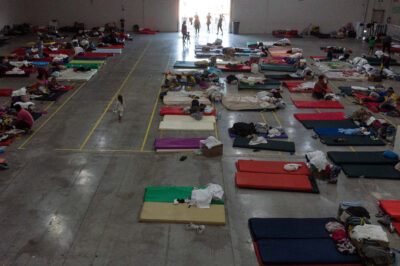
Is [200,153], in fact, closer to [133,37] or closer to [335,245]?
[335,245]

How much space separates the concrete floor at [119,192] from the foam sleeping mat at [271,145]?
0.23 m

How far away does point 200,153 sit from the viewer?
11391 mm

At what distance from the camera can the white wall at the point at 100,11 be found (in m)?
35.1

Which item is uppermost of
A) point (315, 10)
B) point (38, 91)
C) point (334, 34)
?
point (315, 10)

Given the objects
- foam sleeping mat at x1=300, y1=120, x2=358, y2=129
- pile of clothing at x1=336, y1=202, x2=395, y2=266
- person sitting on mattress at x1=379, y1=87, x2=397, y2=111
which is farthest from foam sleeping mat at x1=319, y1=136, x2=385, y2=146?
pile of clothing at x1=336, y1=202, x2=395, y2=266

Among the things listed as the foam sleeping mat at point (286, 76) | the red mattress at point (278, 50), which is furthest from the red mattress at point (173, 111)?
the red mattress at point (278, 50)

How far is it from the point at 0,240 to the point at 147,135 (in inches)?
240

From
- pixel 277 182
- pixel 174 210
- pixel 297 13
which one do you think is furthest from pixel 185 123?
pixel 297 13

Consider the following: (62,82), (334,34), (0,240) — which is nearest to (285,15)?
(334,34)

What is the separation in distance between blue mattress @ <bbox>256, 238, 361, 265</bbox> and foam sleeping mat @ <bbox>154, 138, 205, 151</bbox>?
4866 mm

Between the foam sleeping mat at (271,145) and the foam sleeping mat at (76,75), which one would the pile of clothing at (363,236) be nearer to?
the foam sleeping mat at (271,145)

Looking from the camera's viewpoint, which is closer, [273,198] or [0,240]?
[0,240]

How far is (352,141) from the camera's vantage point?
12375mm

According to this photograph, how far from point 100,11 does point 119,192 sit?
99.7 ft
